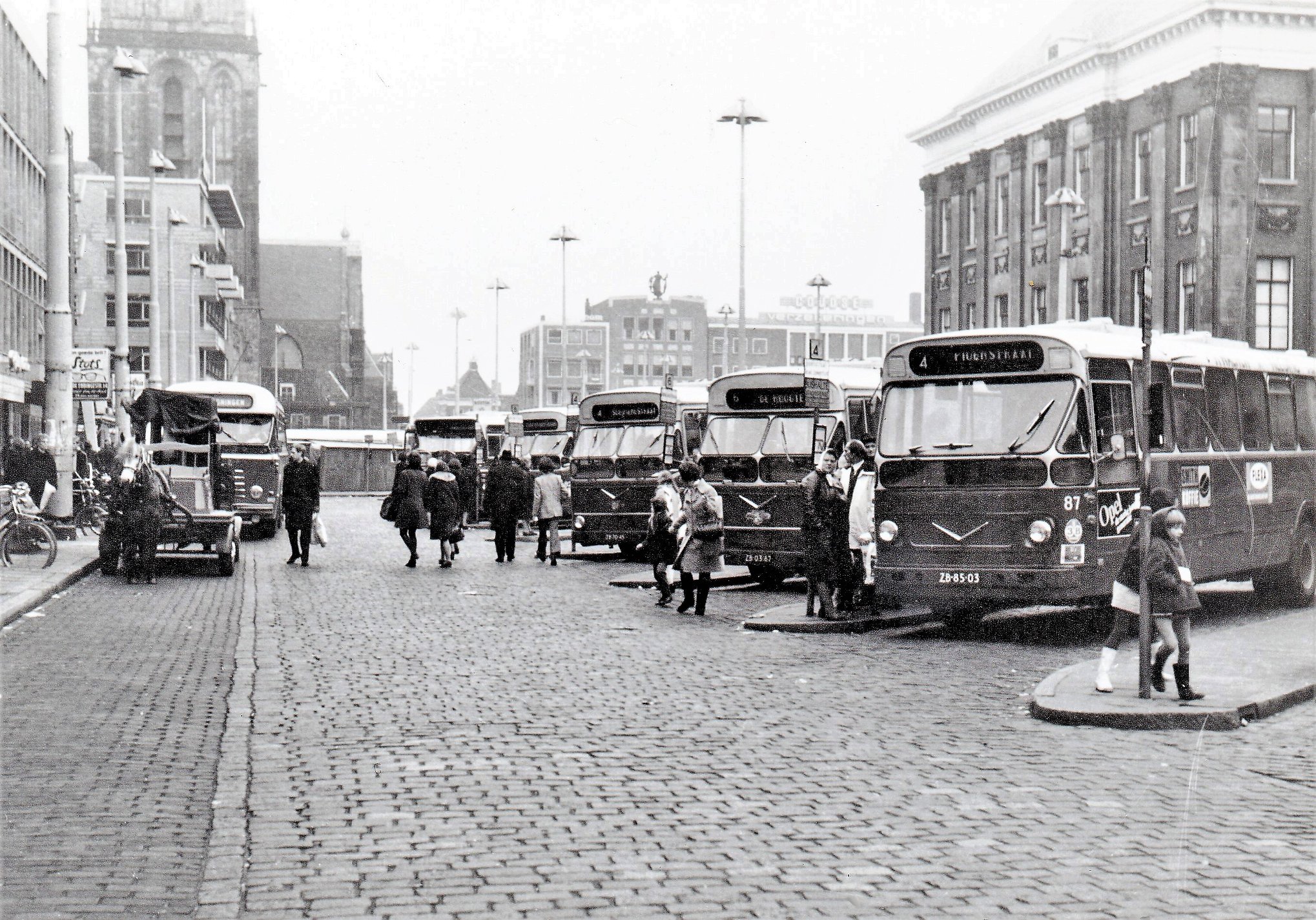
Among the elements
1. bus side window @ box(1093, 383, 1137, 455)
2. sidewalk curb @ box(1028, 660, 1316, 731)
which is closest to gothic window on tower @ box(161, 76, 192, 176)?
bus side window @ box(1093, 383, 1137, 455)

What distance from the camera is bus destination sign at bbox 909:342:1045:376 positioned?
1498cm

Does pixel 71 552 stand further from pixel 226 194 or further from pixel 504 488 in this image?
pixel 226 194

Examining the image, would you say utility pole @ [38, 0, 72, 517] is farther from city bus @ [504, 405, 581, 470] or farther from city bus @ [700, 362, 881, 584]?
city bus @ [504, 405, 581, 470]

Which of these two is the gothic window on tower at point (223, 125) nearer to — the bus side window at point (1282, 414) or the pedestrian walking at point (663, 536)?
the pedestrian walking at point (663, 536)

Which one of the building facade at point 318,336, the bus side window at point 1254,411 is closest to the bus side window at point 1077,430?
the bus side window at point 1254,411

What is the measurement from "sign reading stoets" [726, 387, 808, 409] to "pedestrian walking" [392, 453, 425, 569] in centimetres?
508

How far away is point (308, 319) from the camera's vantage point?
128m

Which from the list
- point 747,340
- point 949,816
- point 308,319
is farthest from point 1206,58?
point 747,340

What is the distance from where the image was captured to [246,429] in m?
34.7

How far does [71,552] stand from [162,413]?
3666mm

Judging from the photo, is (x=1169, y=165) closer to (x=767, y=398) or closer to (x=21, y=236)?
(x=767, y=398)

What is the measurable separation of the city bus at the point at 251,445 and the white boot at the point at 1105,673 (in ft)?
81.4

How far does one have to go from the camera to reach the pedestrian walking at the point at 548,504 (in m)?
26.2

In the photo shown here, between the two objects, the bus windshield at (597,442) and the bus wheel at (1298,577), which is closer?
the bus wheel at (1298,577)
